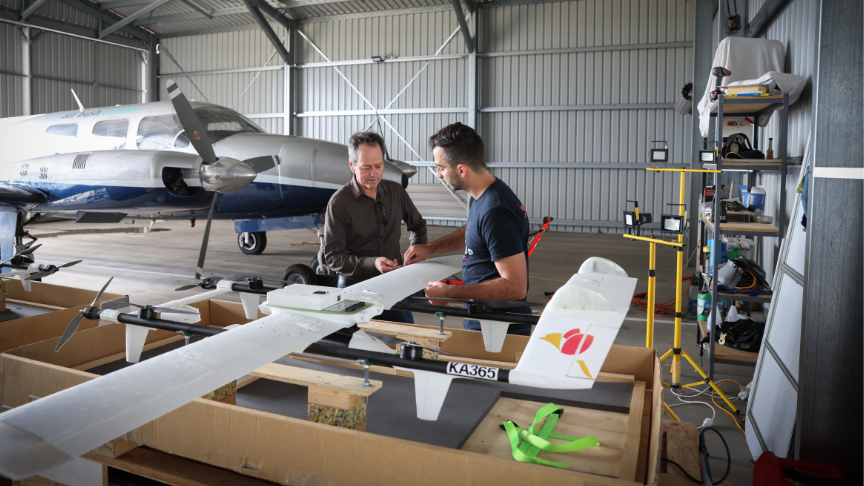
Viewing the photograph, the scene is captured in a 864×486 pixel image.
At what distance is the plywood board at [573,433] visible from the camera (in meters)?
2.01

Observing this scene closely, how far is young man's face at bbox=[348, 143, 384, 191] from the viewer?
3307mm

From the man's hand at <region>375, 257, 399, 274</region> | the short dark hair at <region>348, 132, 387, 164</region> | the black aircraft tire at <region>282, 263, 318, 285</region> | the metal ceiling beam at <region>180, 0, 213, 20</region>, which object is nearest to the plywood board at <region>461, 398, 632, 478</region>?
the man's hand at <region>375, 257, 399, 274</region>

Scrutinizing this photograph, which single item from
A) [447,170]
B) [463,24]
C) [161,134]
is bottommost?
[447,170]

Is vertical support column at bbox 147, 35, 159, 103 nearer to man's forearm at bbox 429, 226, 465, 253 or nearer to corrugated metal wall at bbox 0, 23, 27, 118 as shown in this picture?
corrugated metal wall at bbox 0, 23, 27, 118

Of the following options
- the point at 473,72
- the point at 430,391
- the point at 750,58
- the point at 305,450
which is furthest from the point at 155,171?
the point at 473,72

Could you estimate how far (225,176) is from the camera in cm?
587

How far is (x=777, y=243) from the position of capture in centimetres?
621

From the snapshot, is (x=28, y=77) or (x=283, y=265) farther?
(x=28, y=77)

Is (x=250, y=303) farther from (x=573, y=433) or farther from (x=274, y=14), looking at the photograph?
(x=274, y=14)

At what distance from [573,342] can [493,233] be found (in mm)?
1027

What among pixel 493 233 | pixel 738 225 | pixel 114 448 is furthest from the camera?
pixel 738 225

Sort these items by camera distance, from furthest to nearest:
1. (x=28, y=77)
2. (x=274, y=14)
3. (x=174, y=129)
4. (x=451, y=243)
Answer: (x=274, y=14), (x=28, y=77), (x=174, y=129), (x=451, y=243)

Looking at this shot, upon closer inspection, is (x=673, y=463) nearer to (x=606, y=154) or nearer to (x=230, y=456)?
(x=230, y=456)

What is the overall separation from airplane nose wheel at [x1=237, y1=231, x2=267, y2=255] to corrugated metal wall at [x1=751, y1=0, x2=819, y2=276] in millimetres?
8888
